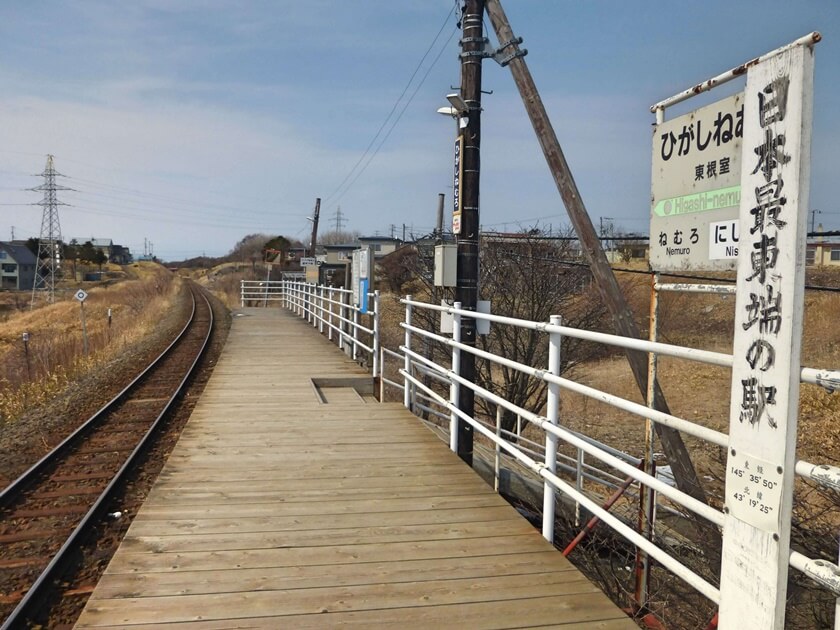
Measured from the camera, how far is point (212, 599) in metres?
→ 3.01

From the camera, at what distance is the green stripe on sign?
3.77 m

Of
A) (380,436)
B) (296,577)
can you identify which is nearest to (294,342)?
(380,436)

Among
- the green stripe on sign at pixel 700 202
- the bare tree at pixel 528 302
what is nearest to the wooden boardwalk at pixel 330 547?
the green stripe on sign at pixel 700 202

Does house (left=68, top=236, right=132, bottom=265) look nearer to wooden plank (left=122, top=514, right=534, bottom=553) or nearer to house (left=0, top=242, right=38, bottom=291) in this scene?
house (left=0, top=242, right=38, bottom=291)

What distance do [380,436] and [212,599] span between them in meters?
3.22

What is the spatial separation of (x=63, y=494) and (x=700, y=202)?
600 cm

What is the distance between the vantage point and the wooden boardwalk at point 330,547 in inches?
115

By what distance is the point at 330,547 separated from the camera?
3.62m

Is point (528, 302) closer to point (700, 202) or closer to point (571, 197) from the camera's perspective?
point (571, 197)

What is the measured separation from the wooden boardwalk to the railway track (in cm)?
87

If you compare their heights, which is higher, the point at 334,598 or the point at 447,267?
the point at 447,267

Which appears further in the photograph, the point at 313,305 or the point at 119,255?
the point at 119,255

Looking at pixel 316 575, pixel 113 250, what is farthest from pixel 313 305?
pixel 113 250

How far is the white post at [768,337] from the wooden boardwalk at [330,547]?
2.89ft
